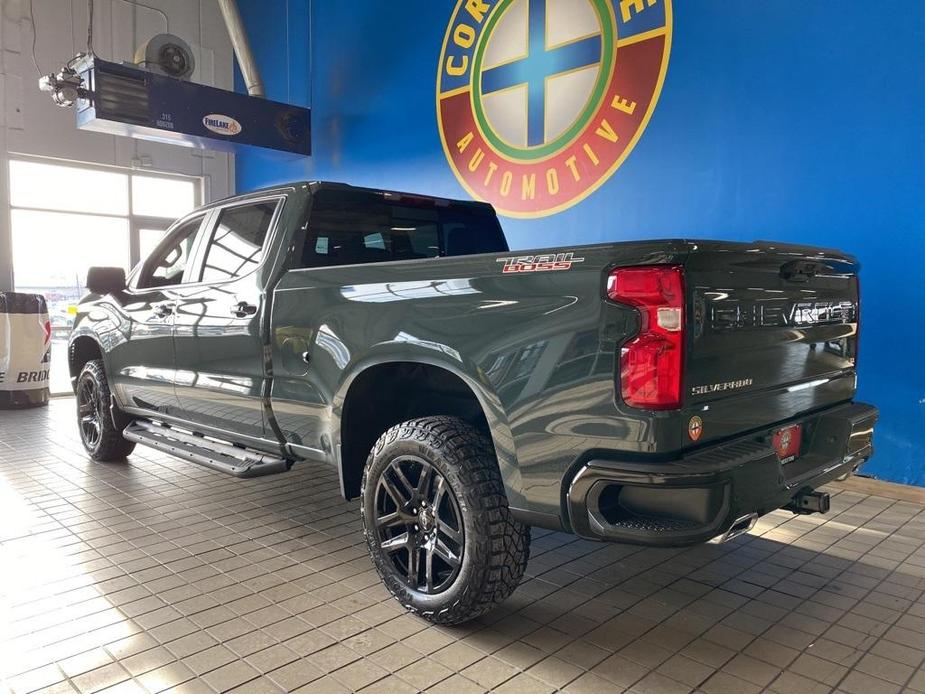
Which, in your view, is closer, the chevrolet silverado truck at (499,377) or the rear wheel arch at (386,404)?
the chevrolet silverado truck at (499,377)

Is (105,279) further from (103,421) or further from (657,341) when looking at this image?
(657,341)

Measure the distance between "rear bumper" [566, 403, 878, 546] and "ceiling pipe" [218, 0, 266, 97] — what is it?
784 cm

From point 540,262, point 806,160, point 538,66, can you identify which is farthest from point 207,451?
point 538,66

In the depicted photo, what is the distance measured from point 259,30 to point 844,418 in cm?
896

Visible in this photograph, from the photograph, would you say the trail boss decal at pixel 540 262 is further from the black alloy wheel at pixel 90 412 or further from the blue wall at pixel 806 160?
the black alloy wheel at pixel 90 412

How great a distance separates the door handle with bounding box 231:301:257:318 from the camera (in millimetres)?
3115

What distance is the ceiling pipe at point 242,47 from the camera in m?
8.39

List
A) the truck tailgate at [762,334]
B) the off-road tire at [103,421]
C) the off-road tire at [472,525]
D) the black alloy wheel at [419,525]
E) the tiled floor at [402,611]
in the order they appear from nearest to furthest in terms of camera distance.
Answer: the truck tailgate at [762,334]
the tiled floor at [402,611]
the off-road tire at [472,525]
the black alloy wheel at [419,525]
the off-road tire at [103,421]

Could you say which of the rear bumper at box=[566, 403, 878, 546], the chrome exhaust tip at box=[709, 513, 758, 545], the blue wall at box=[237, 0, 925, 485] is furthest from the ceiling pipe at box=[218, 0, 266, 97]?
the chrome exhaust tip at box=[709, 513, 758, 545]

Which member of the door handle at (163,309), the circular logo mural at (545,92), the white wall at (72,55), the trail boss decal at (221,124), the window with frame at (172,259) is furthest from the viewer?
the white wall at (72,55)

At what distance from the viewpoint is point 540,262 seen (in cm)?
210

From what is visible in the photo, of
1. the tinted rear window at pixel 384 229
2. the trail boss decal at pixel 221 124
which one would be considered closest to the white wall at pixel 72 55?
the trail boss decal at pixel 221 124

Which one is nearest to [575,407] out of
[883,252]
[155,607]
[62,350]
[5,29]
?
[155,607]

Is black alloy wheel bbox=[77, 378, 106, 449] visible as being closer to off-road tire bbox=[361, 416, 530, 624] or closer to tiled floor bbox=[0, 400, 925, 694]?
tiled floor bbox=[0, 400, 925, 694]
